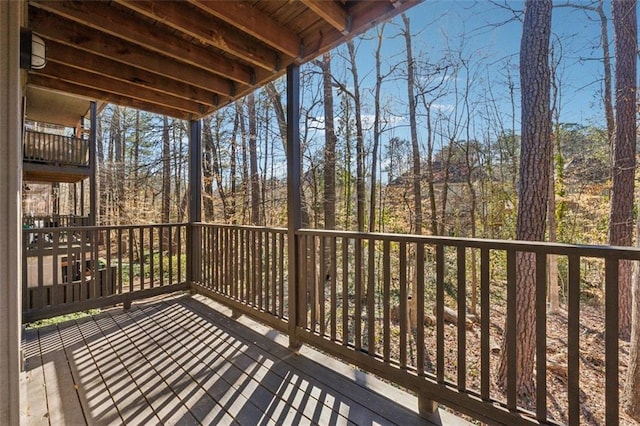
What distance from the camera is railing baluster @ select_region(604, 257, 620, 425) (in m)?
1.29

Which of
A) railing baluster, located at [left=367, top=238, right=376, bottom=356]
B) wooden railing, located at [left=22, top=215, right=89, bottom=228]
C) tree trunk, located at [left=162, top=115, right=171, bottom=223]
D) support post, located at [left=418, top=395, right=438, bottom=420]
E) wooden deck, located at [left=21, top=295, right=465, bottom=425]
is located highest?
tree trunk, located at [left=162, top=115, right=171, bottom=223]

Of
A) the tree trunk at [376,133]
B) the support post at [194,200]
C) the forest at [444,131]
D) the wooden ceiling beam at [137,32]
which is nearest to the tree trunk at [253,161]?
the forest at [444,131]

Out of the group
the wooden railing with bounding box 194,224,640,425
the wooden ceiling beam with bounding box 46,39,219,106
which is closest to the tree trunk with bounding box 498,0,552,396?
the wooden railing with bounding box 194,224,640,425

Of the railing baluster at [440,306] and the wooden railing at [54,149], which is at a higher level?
the wooden railing at [54,149]

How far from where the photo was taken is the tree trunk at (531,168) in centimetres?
406

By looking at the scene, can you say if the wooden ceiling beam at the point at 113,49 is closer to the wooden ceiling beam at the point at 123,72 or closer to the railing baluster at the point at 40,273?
the wooden ceiling beam at the point at 123,72

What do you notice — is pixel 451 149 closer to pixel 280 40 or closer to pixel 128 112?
pixel 280 40

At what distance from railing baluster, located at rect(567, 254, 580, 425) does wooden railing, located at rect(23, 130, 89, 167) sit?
28.7ft

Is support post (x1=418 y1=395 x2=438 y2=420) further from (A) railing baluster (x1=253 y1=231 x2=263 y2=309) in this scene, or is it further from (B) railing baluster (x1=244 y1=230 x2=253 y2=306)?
(B) railing baluster (x1=244 y1=230 x2=253 y2=306)

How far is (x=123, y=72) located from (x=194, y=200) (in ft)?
5.76

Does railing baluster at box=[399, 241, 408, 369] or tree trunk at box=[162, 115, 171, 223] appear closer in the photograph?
railing baluster at box=[399, 241, 408, 369]

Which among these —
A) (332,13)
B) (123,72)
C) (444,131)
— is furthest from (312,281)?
(444,131)

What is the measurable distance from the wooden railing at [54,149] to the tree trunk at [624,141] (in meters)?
10.9

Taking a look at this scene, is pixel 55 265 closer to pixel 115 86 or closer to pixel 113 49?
pixel 115 86
